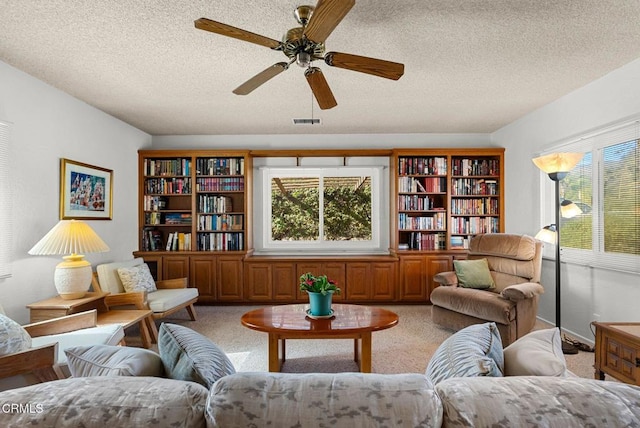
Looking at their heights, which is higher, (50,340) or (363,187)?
(363,187)

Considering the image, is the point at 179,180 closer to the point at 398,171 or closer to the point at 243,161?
the point at 243,161

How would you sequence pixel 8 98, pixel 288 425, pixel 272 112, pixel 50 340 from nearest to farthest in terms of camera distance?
pixel 288 425
pixel 50 340
pixel 8 98
pixel 272 112

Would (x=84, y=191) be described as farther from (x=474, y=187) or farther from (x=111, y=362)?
(x=474, y=187)

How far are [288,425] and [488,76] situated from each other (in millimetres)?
Answer: 3372

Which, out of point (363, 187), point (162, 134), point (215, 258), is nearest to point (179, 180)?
point (162, 134)

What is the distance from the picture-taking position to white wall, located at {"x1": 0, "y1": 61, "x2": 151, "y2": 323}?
306 cm

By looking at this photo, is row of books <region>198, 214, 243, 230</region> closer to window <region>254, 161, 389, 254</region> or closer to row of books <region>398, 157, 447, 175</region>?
window <region>254, 161, 389, 254</region>

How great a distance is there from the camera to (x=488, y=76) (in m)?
3.26

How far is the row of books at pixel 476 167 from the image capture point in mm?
5285

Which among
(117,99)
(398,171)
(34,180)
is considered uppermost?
(117,99)

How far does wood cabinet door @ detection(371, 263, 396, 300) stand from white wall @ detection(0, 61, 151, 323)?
3473mm

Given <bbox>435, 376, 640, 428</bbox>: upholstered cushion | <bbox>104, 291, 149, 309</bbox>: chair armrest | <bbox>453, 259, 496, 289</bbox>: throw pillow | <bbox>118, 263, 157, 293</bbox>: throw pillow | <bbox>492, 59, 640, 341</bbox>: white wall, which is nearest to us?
<bbox>435, 376, 640, 428</bbox>: upholstered cushion

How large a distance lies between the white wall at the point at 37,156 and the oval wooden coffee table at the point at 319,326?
6.69 feet

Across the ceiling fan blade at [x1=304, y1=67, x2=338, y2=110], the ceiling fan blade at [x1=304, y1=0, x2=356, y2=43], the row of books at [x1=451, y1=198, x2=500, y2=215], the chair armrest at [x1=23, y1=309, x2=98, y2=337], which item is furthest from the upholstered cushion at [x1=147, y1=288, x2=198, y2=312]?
the row of books at [x1=451, y1=198, x2=500, y2=215]
